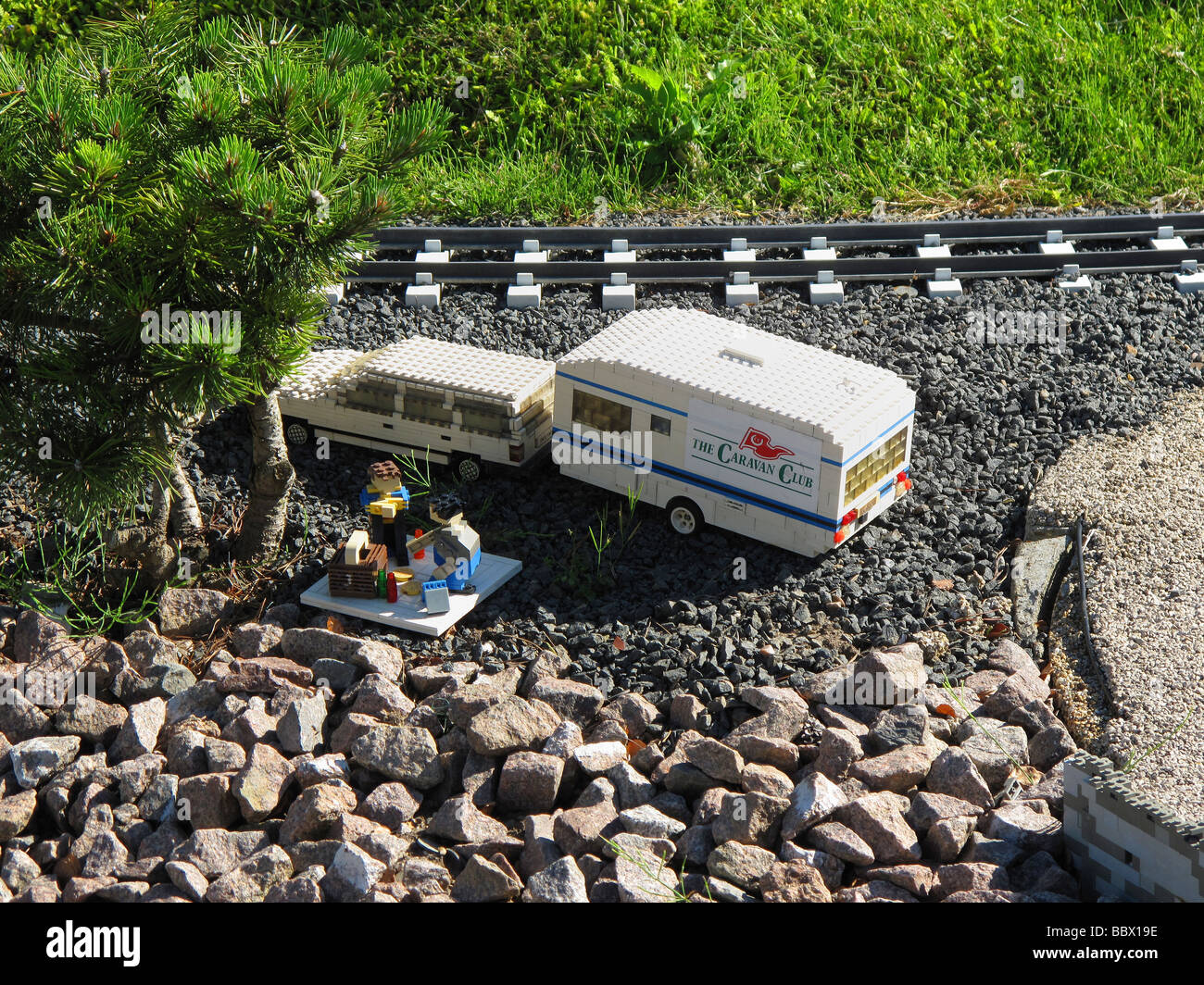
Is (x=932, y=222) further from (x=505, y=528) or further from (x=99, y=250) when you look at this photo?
(x=99, y=250)

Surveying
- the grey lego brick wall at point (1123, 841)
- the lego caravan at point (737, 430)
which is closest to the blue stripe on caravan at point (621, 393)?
the lego caravan at point (737, 430)

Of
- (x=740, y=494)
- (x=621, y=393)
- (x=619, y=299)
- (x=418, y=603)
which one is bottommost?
(x=418, y=603)

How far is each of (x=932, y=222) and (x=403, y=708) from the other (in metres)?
8.30

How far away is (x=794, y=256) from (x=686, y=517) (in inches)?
184

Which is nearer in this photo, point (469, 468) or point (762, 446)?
point (762, 446)

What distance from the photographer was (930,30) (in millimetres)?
17000

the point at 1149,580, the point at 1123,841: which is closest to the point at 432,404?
the point at 1149,580

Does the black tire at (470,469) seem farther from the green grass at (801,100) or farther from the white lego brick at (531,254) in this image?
the green grass at (801,100)

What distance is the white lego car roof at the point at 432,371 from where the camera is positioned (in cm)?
1071

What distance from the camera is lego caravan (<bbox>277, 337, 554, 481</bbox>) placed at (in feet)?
35.0

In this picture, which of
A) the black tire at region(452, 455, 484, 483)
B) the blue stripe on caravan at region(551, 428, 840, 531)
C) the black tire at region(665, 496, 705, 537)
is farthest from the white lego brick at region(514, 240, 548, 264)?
the black tire at region(665, 496, 705, 537)

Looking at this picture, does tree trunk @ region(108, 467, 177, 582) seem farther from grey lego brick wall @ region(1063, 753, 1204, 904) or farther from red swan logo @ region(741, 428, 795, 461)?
grey lego brick wall @ region(1063, 753, 1204, 904)

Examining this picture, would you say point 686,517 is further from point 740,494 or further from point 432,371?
point 432,371

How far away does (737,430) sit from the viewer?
9.86 meters
